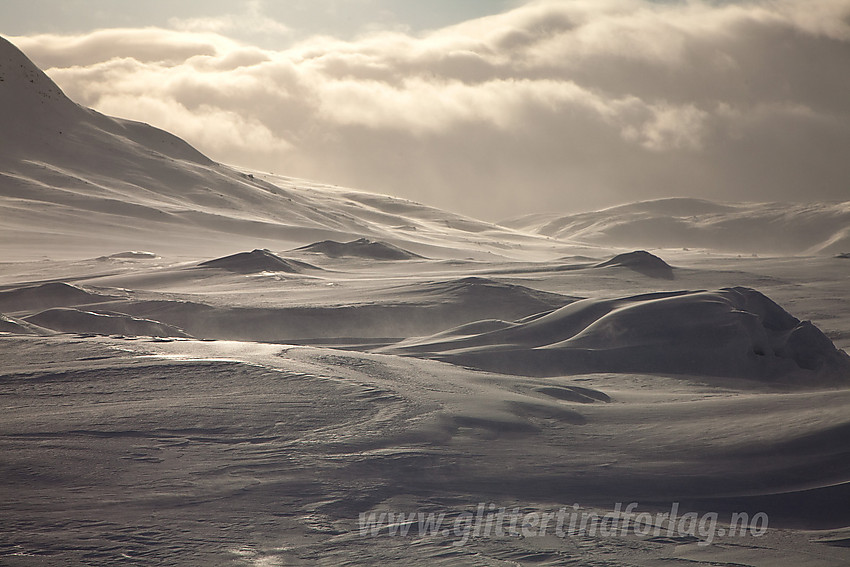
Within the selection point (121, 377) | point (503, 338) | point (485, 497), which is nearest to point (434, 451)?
point (485, 497)

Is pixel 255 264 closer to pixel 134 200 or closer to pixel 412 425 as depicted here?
pixel 412 425

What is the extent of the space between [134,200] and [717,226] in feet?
292

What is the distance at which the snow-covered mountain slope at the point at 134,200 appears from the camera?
30.7 metres

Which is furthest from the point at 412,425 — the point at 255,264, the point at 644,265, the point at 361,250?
the point at 361,250

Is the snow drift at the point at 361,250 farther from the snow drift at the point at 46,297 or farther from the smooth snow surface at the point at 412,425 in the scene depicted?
the snow drift at the point at 46,297

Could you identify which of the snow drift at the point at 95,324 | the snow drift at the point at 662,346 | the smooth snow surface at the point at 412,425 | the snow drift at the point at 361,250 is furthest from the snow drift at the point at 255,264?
the snow drift at the point at 662,346

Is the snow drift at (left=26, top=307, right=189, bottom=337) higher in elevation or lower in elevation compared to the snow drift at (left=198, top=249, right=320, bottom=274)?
lower

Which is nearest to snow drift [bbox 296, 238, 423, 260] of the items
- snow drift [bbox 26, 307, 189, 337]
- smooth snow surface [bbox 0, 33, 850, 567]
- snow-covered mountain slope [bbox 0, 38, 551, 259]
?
smooth snow surface [bbox 0, 33, 850, 567]

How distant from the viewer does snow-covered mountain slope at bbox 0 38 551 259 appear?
101ft

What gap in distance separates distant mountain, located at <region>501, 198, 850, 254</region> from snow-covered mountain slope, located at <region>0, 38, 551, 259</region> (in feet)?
176

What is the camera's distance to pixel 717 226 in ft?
356

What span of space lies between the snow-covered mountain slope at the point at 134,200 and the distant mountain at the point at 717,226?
53.7m

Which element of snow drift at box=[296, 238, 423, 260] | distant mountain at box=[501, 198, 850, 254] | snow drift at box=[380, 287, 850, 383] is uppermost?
distant mountain at box=[501, 198, 850, 254]

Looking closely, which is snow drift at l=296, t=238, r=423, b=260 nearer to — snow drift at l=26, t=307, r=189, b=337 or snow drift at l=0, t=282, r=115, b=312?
snow drift at l=0, t=282, r=115, b=312
